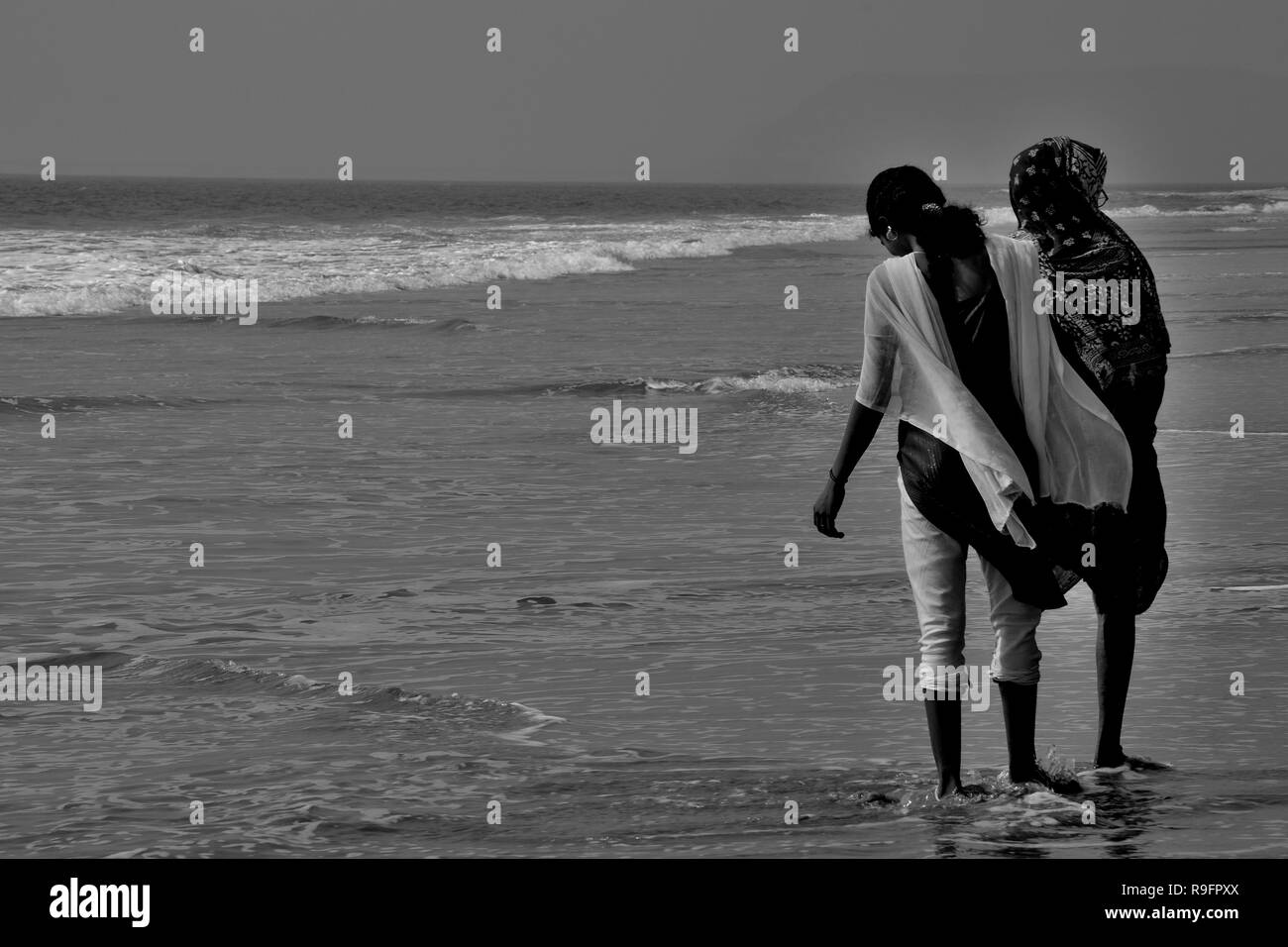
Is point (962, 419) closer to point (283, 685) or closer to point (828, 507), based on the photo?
point (828, 507)

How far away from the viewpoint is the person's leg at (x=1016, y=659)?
4.17 meters

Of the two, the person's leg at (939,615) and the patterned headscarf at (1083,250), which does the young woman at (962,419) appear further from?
the patterned headscarf at (1083,250)

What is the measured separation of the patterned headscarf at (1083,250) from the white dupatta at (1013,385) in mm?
365

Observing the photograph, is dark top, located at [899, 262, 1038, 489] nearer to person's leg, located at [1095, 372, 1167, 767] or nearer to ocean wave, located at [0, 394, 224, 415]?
person's leg, located at [1095, 372, 1167, 767]

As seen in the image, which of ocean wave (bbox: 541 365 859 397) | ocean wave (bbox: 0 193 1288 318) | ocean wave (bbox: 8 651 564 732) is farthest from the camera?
ocean wave (bbox: 0 193 1288 318)

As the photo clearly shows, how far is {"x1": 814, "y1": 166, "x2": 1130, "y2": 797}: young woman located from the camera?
402cm

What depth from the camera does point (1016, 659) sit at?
13.8 ft

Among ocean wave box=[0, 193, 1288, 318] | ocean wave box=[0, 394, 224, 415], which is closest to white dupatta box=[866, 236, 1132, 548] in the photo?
ocean wave box=[0, 394, 224, 415]

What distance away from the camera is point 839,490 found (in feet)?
13.7

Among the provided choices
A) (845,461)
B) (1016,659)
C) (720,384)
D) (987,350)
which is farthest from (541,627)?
(720,384)

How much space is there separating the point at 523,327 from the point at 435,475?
9.35 metres

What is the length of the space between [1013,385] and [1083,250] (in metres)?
0.60
